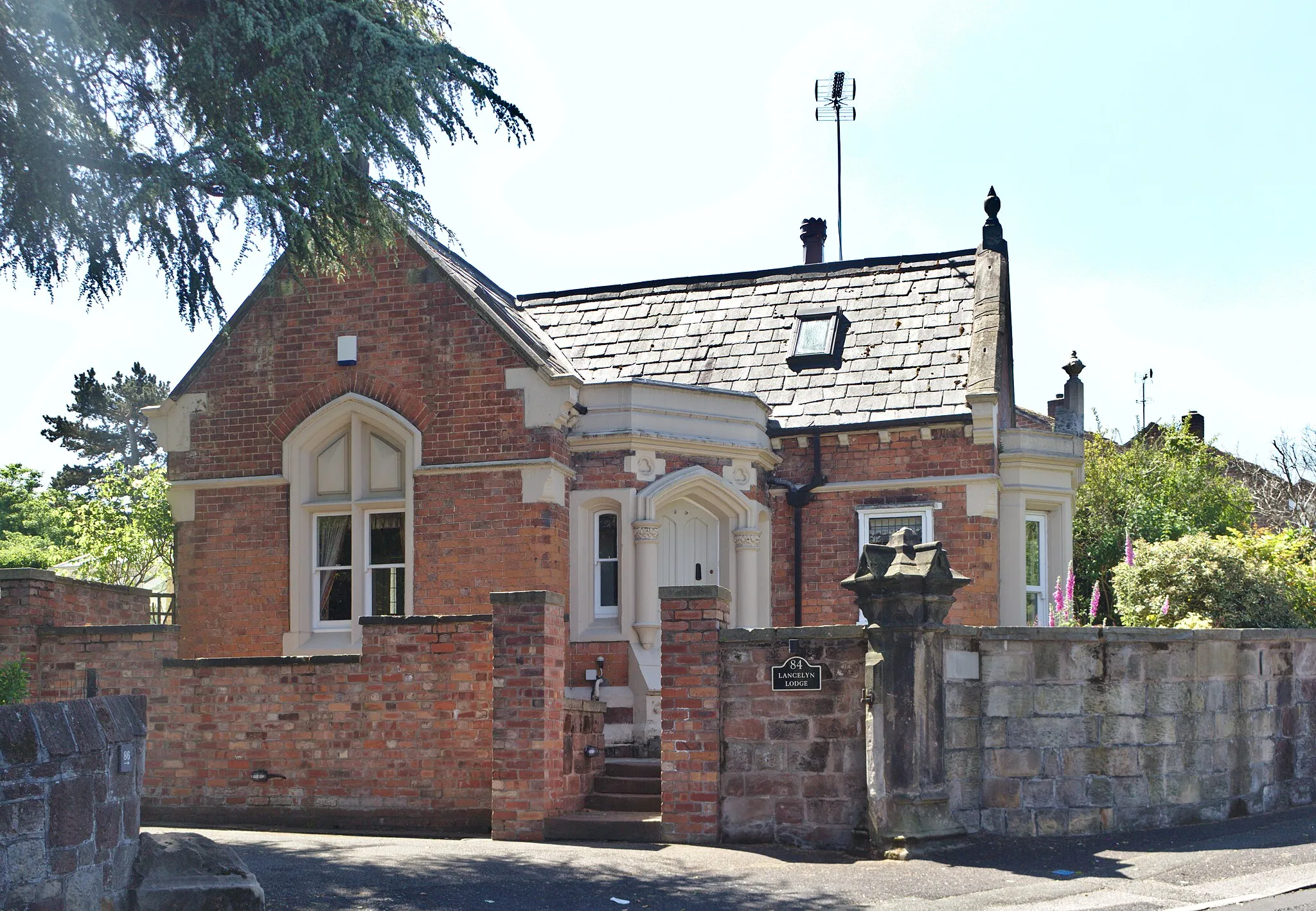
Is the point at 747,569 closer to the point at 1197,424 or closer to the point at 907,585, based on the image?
the point at 907,585

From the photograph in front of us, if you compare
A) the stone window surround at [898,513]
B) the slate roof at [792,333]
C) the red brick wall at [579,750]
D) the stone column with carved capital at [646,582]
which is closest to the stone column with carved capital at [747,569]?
the stone column with carved capital at [646,582]

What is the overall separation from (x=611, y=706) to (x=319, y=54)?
833 centimetres

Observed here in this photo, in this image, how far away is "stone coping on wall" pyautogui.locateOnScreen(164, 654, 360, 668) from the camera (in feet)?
42.9

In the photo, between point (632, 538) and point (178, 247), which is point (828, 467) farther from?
point (178, 247)

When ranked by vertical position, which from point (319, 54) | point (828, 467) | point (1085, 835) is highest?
point (319, 54)

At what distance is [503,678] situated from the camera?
12406 mm

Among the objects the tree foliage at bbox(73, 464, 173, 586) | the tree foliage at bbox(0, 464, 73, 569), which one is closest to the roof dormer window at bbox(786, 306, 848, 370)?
the tree foliage at bbox(73, 464, 173, 586)

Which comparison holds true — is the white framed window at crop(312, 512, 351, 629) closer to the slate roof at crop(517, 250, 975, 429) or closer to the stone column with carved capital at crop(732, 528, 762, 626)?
the slate roof at crop(517, 250, 975, 429)

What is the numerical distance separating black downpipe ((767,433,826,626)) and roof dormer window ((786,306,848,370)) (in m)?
1.44

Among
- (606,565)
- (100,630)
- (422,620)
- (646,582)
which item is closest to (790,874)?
(422,620)

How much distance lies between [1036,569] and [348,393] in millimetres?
9625

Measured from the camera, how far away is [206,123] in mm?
11664

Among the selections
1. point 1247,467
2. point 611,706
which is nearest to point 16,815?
point 611,706

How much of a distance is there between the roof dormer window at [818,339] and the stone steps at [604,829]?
8.67 meters
